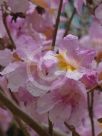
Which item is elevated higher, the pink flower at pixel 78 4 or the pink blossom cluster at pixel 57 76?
the pink flower at pixel 78 4

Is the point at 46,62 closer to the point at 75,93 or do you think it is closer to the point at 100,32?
the point at 75,93

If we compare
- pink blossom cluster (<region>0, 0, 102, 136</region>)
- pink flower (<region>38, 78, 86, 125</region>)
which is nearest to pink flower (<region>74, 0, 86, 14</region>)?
pink blossom cluster (<region>0, 0, 102, 136</region>)

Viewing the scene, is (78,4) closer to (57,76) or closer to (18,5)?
(18,5)

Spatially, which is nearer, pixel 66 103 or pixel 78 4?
pixel 66 103

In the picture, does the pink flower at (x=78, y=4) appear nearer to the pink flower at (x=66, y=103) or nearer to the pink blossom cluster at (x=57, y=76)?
the pink blossom cluster at (x=57, y=76)

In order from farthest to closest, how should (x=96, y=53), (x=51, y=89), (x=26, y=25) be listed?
(x=26, y=25), (x=96, y=53), (x=51, y=89)

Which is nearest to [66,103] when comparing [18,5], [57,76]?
[57,76]

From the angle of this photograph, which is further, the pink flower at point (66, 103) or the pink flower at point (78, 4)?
the pink flower at point (78, 4)

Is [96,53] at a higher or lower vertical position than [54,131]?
higher

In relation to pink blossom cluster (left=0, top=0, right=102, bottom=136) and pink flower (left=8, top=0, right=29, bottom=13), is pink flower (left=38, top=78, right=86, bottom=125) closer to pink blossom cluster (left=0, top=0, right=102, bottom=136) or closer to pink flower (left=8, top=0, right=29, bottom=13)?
pink blossom cluster (left=0, top=0, right=102, bottom=136)

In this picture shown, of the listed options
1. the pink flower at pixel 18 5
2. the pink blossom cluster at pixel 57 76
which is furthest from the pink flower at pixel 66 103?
the pink flower at pixel 18 5

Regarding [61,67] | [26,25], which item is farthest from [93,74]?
[26,25]
